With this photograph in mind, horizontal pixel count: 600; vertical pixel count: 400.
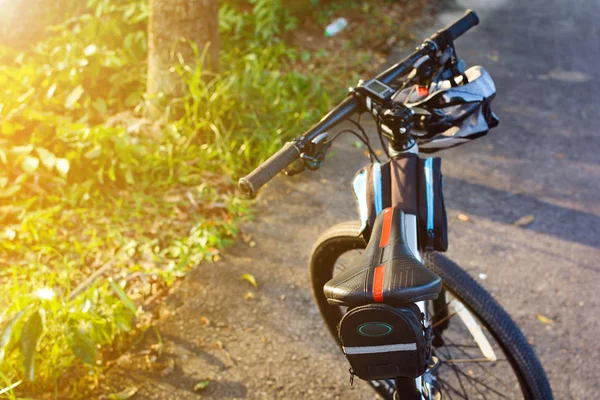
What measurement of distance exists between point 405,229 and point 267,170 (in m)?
0.52

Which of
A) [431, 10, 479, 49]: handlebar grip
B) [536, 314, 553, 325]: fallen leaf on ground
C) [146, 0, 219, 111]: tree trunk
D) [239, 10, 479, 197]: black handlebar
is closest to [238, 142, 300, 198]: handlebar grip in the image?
[239, 10, 479, 197]: black handlebar

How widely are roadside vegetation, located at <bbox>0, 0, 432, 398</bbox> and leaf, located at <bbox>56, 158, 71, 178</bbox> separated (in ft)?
0.04

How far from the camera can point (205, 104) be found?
4828mm

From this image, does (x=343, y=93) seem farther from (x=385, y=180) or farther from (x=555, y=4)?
(x=555, y=4)

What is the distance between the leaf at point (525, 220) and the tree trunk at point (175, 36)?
2.81 meters

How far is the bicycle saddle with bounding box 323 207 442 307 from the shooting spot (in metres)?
1.58

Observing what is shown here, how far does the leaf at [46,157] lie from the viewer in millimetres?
4215

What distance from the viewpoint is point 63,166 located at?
13.6ft

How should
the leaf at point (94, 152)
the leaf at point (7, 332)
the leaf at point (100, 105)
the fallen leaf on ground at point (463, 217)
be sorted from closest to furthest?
1. the leaf at point (7, 332)
2. the leaf at point (94, 152)
3. the fallen leaf on ground at point (463, 217)
4. the leaf at point (100, 105)

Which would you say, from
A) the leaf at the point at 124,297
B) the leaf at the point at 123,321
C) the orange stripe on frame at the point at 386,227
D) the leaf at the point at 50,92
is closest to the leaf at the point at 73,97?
the leaf at the point at 50,92

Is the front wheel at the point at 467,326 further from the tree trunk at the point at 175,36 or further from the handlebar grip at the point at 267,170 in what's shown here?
the tree trunk at the point at 175,36

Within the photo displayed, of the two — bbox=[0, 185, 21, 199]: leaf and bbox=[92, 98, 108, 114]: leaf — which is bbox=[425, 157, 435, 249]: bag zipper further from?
bbox=[92, 98, 108, 114]: leaf

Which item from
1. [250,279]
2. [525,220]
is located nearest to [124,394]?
[250,279]

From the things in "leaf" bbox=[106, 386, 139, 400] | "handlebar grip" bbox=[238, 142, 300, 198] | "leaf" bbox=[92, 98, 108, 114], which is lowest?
"leaf" bbox=[106, 386, 139, 400]
